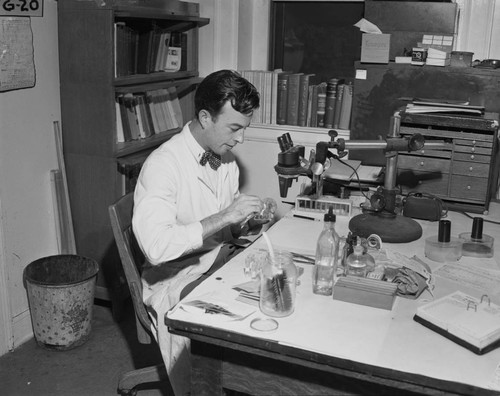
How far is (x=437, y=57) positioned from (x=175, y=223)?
1.80 metres

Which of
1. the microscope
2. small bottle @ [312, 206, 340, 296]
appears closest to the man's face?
the microscope

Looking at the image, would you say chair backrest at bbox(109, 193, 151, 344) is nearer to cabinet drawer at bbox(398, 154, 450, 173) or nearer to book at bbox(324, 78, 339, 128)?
cabinet drawer at bbox(398, 154, 450, 173)

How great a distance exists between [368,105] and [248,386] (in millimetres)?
2104

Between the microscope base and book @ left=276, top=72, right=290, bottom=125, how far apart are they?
150 centimetres

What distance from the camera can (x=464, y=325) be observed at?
5.10 feet

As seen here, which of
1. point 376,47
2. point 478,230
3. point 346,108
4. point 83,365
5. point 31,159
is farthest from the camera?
point 346,108

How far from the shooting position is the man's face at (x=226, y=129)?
92.0 inches

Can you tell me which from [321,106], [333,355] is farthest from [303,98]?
[333,355]

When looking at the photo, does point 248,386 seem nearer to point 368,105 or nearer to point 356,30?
point 368,105

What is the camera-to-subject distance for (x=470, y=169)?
271cm

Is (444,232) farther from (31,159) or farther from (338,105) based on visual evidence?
(31,159)

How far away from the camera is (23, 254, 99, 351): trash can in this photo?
9.60ft

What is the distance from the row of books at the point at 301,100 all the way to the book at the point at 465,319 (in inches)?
80.7

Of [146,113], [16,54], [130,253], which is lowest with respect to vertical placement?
[130,253]
